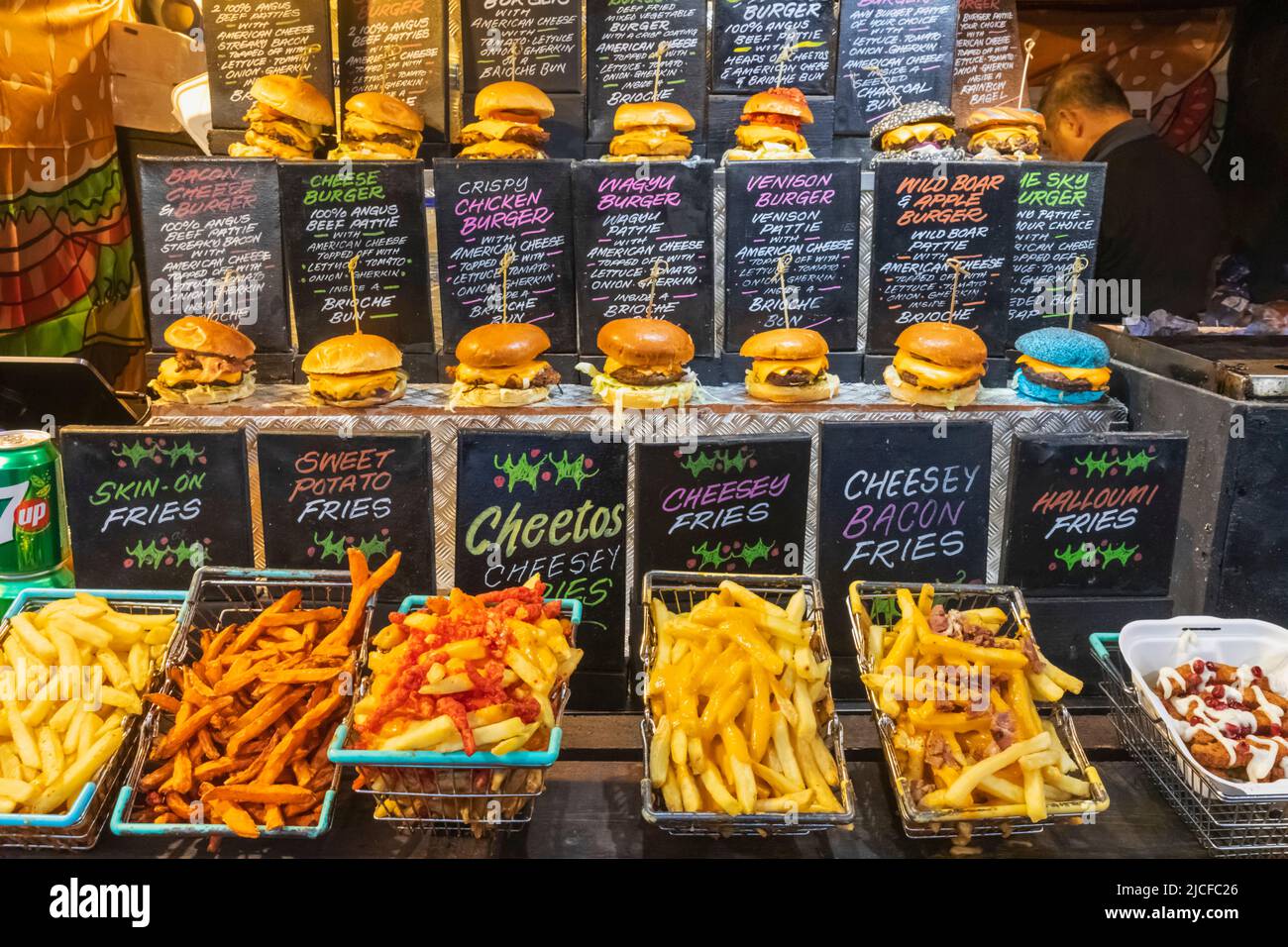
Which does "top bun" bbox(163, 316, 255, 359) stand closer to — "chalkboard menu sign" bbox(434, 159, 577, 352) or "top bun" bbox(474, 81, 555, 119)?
"chalkboard menu sign" bbox(434, 159, 577, 352)

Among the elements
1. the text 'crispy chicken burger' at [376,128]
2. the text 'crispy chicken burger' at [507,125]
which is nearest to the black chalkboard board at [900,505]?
the text 'crispy chicken burger' at [507,125]

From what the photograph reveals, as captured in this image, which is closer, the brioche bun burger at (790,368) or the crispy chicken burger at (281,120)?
the brioche bun burger at (790,368)

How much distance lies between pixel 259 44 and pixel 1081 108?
3988 mm

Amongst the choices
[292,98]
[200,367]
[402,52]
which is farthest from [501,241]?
[402,52]

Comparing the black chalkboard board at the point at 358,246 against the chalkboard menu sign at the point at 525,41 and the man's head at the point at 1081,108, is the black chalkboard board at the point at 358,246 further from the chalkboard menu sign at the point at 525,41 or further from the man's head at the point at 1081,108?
the man's head at the point at 1081,108

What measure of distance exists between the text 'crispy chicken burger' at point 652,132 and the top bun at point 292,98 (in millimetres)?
1140

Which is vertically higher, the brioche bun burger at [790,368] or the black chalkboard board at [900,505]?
the brioche bun burger at [790,368]

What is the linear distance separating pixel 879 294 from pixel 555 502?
64.8 inches

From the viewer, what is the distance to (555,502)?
2395mm

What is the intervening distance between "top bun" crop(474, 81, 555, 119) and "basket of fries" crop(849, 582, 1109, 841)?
247cm

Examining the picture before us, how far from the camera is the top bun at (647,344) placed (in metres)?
2.99

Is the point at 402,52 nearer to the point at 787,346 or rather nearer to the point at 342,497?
the point at 787,346

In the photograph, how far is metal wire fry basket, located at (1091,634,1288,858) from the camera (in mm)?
1835
